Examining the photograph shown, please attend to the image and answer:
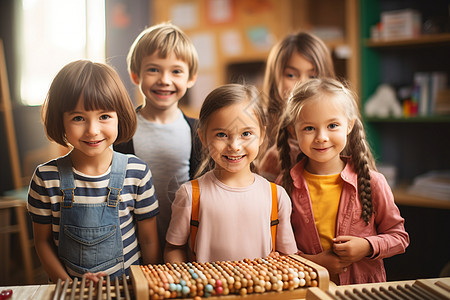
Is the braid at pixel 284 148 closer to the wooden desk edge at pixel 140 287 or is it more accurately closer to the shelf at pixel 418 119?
the wooden desk edge at pixel 140 287

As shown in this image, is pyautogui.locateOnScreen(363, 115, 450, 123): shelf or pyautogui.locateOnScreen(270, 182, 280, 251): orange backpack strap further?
pyautogui.locateOnScreen(363, 115, 450, 123): shelf

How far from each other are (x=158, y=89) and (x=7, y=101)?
2.07 metres

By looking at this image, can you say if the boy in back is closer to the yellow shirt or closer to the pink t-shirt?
the pink t-shirt

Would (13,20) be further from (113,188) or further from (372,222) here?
(372,222)

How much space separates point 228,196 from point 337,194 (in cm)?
33

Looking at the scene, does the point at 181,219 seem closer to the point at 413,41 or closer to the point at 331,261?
the point at 331,261

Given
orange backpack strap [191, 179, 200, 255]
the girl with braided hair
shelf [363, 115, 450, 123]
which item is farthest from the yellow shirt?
shelf [363, 115, 450, 123]

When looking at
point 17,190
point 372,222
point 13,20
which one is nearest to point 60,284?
point 372,222

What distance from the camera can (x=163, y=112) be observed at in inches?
57.8

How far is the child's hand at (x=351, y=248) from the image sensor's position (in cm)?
119

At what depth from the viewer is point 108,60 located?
1.29 meters

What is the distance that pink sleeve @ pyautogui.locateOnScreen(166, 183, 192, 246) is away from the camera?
116 centimetres

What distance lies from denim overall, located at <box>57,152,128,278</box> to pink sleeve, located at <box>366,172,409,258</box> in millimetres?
688

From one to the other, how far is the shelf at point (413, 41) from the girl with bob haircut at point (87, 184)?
2.17m
